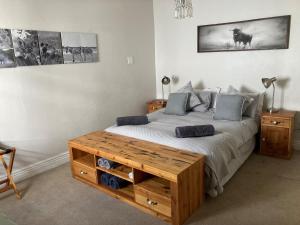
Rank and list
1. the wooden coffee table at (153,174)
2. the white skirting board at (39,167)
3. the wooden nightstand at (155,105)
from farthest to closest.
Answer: the wooden nightstand at (155,105) < the white skirting board at (39,167) < the wooden coffee table at (153,174)

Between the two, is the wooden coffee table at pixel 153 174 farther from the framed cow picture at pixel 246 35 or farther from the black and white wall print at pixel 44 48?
the framed cow picture at pixel 246 35

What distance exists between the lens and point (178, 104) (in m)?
3.75

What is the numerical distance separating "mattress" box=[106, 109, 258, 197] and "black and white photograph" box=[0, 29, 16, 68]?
1433 millimetres

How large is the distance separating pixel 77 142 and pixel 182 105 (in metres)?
1.66

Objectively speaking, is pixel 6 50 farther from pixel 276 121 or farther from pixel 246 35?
pixel 276 121

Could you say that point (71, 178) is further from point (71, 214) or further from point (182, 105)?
point (182, 105)

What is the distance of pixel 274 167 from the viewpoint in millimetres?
3102

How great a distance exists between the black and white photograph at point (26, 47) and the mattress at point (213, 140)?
4.32 ft

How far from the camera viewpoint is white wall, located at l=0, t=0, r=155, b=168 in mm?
2930

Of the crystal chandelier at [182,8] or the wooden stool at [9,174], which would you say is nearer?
the crystal chandelier at [182,8]

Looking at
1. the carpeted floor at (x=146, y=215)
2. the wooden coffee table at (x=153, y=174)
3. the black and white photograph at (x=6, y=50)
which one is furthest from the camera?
the black and white photograph at (x=6, y=50)

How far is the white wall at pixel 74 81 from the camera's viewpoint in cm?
293

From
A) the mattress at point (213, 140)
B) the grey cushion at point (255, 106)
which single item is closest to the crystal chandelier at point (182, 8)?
the mattress at point (213, 140)

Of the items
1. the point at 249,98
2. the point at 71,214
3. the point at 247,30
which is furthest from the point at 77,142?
the point at 247,30
